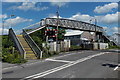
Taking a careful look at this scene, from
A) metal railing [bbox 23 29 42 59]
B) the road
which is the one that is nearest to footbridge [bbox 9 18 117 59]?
metal railing [bbox 23 29 42 59]

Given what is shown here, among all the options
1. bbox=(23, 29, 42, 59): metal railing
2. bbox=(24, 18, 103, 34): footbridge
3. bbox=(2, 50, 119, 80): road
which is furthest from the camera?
bbox=(24, 18, 103, 34): footbridge

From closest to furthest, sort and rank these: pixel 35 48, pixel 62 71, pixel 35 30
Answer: pixel 62 71
pixel 35 48
pixel 35 30

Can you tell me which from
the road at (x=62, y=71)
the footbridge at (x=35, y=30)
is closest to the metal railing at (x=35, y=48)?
the footbridge at (x=35, y=30)

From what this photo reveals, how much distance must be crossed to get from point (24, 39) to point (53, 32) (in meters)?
10.8

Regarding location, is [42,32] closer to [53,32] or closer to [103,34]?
[53,32]

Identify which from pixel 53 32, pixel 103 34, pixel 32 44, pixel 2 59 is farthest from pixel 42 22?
pixel 103 34

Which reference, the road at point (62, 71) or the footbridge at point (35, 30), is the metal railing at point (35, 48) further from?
the road at point (62, 71)

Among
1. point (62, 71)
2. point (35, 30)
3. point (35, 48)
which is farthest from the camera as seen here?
point (35, 30)

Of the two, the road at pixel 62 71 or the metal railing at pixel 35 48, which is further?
the metal railing at pixel 35 48

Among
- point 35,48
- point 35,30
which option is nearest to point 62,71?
point 35,48

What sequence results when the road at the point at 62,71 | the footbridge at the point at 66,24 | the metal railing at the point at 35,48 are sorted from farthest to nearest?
the footbridge at the point at 66,24 → the metal railing at the point at 35,48 → the road at the point at 62,71

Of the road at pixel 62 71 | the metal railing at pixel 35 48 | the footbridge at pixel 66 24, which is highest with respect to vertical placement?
the footbridge at pixel 66 24

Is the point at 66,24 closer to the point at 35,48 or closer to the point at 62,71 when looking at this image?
the point at 35,48

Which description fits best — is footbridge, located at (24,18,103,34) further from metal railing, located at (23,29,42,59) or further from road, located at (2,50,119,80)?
road, located at (2,50,119,80)
